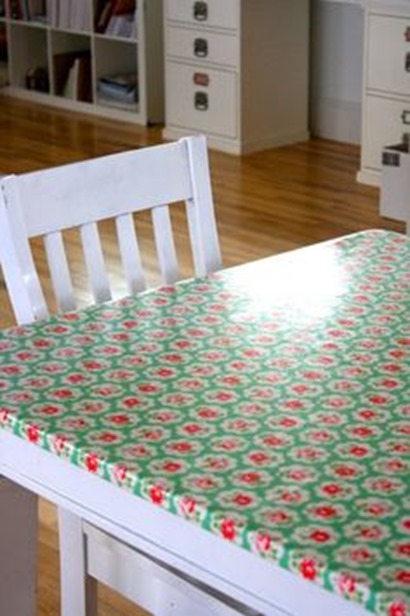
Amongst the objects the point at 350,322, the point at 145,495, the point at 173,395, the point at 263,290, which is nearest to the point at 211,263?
the point at 263,290

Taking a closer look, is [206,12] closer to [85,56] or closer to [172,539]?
[85,56]

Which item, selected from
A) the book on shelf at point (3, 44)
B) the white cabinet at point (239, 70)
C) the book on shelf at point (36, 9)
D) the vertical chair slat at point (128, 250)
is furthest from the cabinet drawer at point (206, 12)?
the vertical chair slat at point (128, 250)

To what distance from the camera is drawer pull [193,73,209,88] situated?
5605 mm

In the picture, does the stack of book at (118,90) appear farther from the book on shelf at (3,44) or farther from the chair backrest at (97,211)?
the chair backrest at (97,211)

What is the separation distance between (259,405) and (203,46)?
418cm

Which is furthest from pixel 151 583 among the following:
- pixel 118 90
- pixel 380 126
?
pixel 118 90

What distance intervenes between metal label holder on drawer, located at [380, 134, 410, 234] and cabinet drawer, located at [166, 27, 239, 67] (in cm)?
141

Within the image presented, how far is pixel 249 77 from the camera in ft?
18.1

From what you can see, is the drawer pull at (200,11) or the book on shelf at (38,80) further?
the book on shelf at (38,80)

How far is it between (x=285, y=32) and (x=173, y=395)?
165 inches

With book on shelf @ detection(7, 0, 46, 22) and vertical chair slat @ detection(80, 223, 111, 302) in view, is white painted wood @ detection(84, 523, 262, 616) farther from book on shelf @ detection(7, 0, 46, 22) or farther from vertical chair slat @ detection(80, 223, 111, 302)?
book on shelf @ detection(7, 0, 46, 22)

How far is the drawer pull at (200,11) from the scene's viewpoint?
551 centimetres

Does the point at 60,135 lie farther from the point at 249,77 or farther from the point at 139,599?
the point at 139,599

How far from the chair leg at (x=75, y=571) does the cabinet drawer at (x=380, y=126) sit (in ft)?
10.8
